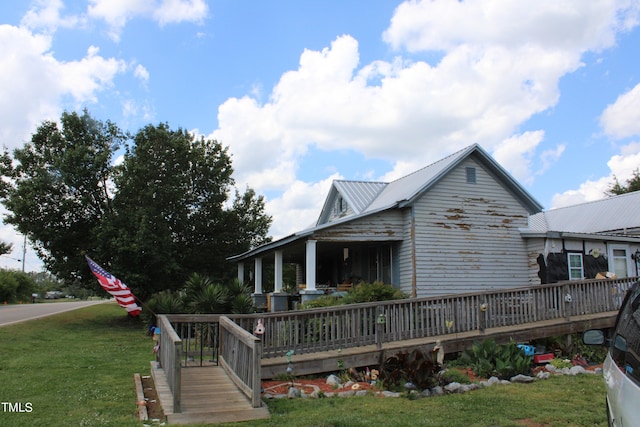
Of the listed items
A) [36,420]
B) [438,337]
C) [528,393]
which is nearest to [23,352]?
[36,420]

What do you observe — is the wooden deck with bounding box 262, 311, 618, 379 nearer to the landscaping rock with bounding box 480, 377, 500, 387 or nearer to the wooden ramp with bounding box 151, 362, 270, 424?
the wooden ramp with bounding box 151, 362, 270, 424

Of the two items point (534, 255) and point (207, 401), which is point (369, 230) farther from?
point (207, 401)

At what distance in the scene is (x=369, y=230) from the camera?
56.9 feet

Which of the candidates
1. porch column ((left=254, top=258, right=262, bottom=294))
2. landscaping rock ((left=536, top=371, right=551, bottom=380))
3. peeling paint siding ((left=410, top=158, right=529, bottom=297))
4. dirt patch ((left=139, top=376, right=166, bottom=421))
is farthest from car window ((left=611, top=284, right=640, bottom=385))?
porch column ((left=254, top=258, right=262, bottom=294))

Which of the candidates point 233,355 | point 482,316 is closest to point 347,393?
point 233,355

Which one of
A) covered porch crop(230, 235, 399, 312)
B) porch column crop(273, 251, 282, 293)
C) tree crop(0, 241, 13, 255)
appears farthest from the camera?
tree crop(0, 241, 13, 255)

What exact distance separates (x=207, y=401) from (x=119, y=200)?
63.4 ft

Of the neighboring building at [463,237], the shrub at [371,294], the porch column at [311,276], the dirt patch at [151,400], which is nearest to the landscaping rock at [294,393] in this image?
the dirt patch at [151,400]

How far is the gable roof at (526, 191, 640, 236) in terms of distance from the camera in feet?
90.0

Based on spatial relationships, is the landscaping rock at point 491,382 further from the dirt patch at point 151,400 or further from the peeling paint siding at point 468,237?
the peeling paint siding at point 468,237

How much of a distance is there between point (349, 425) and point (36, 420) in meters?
4.10

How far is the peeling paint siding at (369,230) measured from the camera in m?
16.6

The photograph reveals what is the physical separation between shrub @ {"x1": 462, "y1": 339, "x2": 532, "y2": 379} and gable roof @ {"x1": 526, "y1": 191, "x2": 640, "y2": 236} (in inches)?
Answer: 647

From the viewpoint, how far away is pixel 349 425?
6547 millimetres
